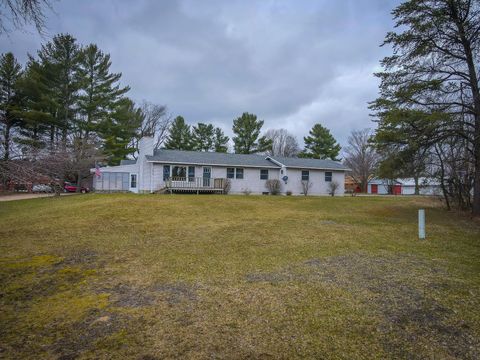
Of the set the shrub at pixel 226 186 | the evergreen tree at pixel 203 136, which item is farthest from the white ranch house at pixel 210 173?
the evergreen tree at pixel 203 136

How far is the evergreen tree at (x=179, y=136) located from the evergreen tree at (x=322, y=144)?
2049 centimetres

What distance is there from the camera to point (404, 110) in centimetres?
1291

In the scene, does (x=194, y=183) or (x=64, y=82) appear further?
(x=64, y=82)

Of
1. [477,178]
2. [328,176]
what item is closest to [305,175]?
[328,176]

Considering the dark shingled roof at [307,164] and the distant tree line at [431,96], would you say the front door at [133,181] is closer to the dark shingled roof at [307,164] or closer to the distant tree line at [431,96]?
the dark shingled roof at [307,164]

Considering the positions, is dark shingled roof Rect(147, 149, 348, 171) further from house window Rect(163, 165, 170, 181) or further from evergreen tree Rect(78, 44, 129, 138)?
evergreen tree Rect(78, 44, 129, 138)

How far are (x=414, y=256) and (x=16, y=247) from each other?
10.1 metres

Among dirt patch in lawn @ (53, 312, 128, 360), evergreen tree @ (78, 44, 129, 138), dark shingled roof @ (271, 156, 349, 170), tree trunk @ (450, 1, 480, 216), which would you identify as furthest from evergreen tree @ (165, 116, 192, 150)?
dirt patch in lawn @ (53, 312, 128, 360)

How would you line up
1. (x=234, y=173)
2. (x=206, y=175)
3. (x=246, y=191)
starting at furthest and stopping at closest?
(x=246, y=191) → (x=234, y=173) → (x=206, y=175)

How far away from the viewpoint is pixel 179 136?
44938 mm

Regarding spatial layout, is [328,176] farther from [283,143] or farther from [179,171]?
[283,143]

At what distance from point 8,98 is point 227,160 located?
50.5ft

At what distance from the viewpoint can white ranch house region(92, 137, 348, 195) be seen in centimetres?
2261

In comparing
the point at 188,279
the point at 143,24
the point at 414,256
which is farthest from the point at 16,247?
the point at 143,24
